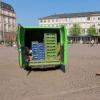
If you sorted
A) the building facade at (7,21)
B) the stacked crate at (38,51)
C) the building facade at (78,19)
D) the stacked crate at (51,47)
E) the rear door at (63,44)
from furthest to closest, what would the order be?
1. the building facade at (78,19)
2. the building facade at (7,21)
3. the stacked crate at (51,47)
4. the stacked crate at (38,51)
5. the rear door at (63,44)

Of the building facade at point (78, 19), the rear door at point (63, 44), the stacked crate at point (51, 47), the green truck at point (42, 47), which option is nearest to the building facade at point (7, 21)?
the building facade at point (78, 19)

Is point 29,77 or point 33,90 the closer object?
point 33,90

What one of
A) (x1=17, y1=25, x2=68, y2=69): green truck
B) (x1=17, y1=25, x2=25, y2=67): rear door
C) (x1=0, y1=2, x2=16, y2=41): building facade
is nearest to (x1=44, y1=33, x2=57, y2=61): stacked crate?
(x1=17, y1=25, x2=68, y2=69): green truck

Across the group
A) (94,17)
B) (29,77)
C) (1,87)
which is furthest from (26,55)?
(94,17)

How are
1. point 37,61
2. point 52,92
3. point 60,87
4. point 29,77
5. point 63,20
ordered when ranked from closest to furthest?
point 52,92 → point 60,87 → point 29,77 → point 37,61 → point 63,20

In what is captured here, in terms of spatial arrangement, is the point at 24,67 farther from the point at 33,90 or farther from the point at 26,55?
the point at 33,90

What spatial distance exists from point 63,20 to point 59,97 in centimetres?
14552

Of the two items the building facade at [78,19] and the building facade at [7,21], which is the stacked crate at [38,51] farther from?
the building facade at [78,19]

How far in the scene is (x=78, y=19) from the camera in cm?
14962

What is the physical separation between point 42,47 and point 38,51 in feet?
0.94

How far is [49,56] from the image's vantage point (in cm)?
1808

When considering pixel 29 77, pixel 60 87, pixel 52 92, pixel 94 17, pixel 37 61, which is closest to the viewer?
pixel 52 92

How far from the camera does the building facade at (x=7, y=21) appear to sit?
125 m

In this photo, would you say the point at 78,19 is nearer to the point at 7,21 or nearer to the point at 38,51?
the point at 7,21
